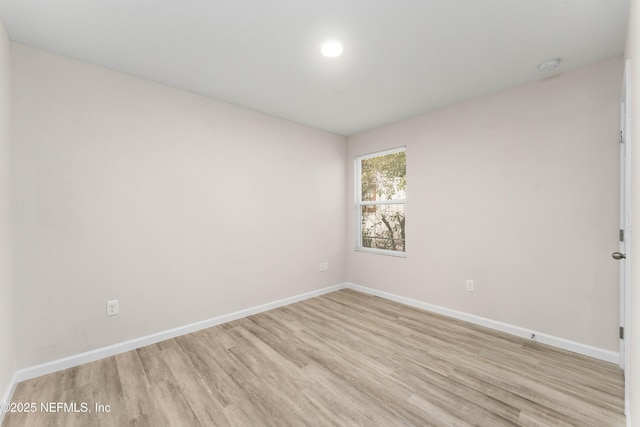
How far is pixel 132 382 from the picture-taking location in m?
1.97

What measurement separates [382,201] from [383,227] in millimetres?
381

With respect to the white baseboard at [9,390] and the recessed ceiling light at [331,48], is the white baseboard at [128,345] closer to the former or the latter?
the white baseboard at [9,390]

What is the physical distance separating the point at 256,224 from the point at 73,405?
2.08 metres

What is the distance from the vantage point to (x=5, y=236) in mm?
1812

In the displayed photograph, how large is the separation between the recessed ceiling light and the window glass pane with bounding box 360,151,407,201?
1.91 meters

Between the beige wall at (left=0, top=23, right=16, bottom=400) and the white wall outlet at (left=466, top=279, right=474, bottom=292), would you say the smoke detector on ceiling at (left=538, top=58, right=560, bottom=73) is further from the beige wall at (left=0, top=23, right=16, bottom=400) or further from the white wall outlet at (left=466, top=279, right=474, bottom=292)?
the beige wall at (left=0, top=23, right=16, bottom=400)

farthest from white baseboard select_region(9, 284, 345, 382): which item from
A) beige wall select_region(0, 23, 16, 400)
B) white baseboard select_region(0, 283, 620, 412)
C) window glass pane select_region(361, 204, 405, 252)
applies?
window glass pane select_region(361, 204, 405, 252)

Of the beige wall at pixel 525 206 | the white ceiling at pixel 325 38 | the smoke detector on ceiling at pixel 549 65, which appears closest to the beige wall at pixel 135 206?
the white ceiling at pixel 325 38

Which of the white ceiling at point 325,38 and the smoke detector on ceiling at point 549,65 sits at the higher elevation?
the white ceiling at point 325,38

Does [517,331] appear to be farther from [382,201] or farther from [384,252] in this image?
[382,201]

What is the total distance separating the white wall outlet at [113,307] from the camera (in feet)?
7.64

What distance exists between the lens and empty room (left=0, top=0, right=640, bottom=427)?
1.71 m

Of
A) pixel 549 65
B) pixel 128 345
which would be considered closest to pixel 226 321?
pixel 128 345

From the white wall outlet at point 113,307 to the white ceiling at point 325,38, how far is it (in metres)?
1.98
